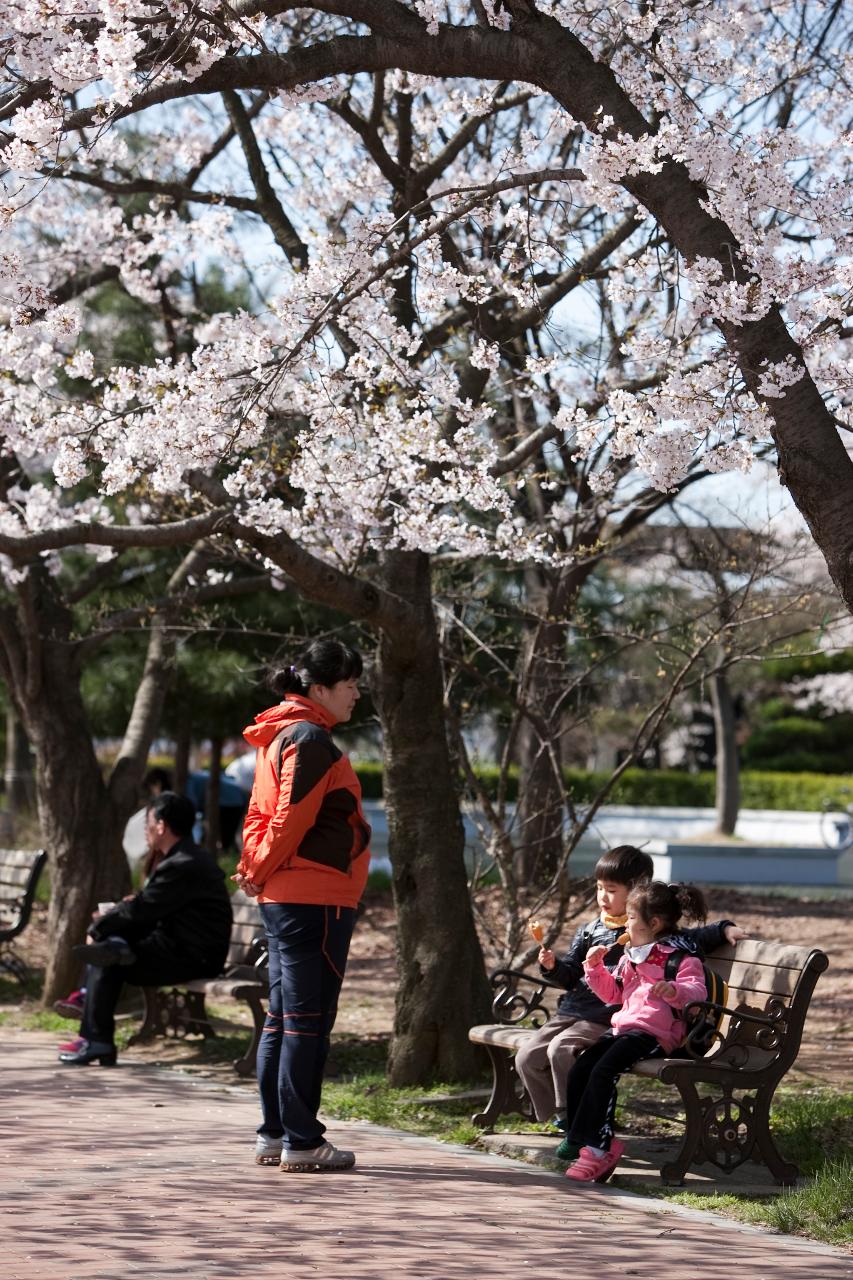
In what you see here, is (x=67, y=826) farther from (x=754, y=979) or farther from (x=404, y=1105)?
(x=754, y=979)

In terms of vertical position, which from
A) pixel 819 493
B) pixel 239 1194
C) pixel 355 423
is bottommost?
pixel 239 1194

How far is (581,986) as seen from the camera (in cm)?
609

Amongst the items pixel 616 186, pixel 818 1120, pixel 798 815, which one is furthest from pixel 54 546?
pixel 798 815

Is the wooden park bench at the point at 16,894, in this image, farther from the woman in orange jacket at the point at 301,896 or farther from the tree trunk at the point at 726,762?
the tree trunk at the point at 726,762

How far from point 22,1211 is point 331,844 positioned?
1531 mm

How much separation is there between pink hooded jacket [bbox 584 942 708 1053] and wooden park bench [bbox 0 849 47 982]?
5303 mm

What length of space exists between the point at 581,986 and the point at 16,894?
594 centimetres

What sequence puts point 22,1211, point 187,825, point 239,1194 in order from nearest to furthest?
point 22,1211 → point 239,1194 → point 187,825

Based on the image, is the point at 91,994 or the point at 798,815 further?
the point at 798,815

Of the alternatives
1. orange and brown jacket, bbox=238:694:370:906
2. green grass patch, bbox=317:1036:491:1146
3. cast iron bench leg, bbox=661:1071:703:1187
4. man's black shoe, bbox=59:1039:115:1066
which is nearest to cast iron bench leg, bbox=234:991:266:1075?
green grass patch, bbox=317:1036:491:1146

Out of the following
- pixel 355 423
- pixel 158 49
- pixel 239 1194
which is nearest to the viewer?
pixel 239 1194

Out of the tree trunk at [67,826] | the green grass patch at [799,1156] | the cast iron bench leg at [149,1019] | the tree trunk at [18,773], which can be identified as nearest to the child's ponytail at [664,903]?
the green grass patch at [799,1156]

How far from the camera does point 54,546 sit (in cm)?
689

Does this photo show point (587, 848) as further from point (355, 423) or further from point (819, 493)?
point (819, 493)
